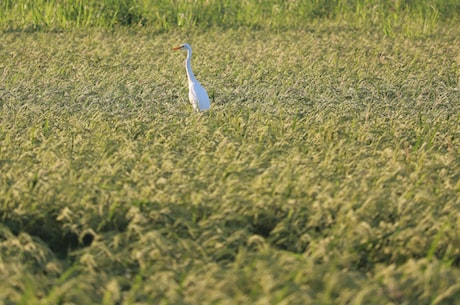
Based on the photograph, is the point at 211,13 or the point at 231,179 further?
the point at 211,13

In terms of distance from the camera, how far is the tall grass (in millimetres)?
11492

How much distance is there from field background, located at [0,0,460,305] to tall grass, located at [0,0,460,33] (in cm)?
216

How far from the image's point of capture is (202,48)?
32.8ft

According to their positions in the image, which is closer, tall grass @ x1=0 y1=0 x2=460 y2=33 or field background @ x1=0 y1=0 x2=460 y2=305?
field background @ x1=0 y1=0 x2=460 y2=305

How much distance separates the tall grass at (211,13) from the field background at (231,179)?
2.16 m

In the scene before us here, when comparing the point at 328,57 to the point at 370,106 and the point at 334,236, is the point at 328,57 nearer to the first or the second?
the point at 370,106

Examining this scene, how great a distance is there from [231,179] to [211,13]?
777cm

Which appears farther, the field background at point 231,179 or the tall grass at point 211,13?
the tall grass at point 211,13

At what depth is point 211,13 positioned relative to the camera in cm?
1196

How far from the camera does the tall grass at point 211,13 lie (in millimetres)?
11492

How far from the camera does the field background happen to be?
11.0 ft

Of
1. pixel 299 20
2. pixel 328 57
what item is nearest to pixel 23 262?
pixel 328 57

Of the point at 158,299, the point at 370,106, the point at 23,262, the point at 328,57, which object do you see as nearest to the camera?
the point at 158,299

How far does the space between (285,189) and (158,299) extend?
48.9 inches
